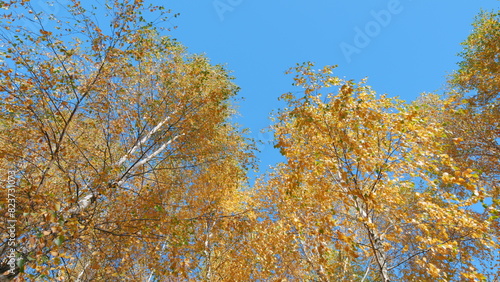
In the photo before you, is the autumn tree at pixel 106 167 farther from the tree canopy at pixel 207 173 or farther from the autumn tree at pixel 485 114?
the autumn tree at pixel 485 114

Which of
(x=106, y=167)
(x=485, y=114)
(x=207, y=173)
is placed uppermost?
(x=485, y=114)

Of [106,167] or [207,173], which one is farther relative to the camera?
[207,173]

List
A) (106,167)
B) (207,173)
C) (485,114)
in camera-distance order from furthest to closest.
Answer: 1. (207,173)
2. (485,114)
3. (106,167)

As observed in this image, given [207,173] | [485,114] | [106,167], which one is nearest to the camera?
[106,167]

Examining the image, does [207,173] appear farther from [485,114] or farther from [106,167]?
[485,114]

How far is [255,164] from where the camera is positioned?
7945 millimetres

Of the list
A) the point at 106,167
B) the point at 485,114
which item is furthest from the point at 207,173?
the point at 485,114

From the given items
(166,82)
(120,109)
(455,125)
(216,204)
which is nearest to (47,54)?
(120,109)

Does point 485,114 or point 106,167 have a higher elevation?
point 485,114

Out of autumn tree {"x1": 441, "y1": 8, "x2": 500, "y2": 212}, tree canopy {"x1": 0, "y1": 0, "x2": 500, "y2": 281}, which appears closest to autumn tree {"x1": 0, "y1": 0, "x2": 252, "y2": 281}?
tree canopy {"x1": 0, "y1": 0, "x2": 500, "y2": 281}

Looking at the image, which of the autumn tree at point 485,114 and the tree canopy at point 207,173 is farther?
the autumn tree at point 485,114

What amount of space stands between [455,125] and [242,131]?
750 centimetres

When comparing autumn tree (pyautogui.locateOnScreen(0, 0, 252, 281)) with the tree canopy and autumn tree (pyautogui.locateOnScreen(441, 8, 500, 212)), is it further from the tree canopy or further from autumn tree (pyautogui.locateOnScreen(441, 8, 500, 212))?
autumn tree (pyautogui.locateOnScreen(441, 8, 500, 212))

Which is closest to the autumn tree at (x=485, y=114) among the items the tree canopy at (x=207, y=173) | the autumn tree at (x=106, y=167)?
the tree canopy at (x=207, y=173)
